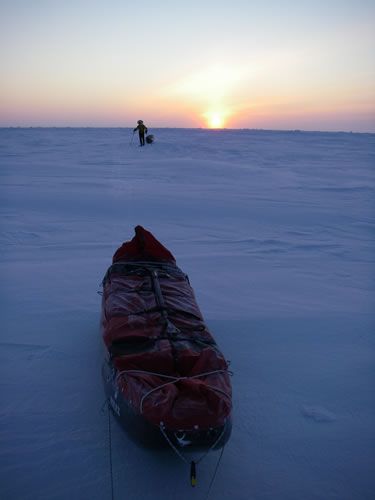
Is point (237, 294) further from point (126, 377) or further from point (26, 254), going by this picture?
point (26, 254)

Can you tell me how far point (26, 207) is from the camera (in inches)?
378

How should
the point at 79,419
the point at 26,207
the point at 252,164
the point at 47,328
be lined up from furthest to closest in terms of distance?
the point at 252,164, the point at 26,207, the point at 47,328, the point at 79,419

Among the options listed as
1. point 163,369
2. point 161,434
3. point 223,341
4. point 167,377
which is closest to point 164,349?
point 163,369

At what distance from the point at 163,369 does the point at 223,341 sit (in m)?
1.59

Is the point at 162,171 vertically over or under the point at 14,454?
over

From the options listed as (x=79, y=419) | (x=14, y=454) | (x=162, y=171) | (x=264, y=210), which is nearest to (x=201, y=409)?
(x=79, y=419)

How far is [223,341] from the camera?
13.5ft

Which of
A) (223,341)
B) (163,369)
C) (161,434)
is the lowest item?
(223,341)

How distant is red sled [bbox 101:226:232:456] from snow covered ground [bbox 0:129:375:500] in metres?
0.41

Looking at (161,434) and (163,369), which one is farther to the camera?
(163,369)

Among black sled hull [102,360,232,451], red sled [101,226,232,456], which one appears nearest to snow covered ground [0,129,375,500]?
black sled hull [102,360,232,451]

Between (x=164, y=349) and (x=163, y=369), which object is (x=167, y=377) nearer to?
(x=163, y=369)

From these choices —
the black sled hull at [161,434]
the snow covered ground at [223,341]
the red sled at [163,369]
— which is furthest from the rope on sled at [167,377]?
the snow covered ground at [223,341]

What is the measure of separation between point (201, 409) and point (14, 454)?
1.40 m
